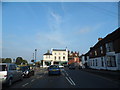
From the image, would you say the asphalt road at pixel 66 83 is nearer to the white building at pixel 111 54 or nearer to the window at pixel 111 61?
the white building at pixel 111 54

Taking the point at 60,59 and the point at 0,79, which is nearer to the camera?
the point at 0,79

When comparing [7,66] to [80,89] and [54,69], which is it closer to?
[80,89]

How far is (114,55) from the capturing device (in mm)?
25781

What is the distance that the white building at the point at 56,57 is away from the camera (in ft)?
224

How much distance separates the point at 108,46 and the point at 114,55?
2.98 meters

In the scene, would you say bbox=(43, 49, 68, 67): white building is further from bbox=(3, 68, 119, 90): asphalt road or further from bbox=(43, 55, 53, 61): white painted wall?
bbox=(3, 68, 119, 90): asphalt road

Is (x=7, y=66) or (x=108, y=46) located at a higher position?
(x=108, y=46)

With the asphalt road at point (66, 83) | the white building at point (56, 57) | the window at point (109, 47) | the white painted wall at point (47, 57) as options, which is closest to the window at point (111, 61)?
the window at point (109, 47)

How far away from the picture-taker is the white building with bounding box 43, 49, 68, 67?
224 feet

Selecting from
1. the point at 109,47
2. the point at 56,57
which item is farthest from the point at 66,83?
the point at 56,57

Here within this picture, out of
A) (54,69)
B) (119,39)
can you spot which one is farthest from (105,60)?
(54,69)

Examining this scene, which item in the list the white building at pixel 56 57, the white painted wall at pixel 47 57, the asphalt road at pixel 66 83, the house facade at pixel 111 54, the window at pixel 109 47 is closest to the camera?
the asphalt road at pixel 66 83

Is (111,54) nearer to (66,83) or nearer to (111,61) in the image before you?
(111,61)

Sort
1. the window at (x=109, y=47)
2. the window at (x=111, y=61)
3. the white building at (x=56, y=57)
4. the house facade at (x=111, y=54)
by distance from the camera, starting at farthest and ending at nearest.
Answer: the white building at (x=56, y=57) < the window at (x=109, y=47) < the window at (x=111, y=61) < the house facade at (x=111, y=54)
